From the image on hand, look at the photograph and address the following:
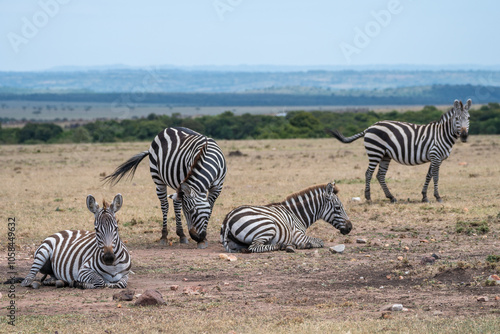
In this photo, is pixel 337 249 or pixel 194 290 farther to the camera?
pixel 337 249

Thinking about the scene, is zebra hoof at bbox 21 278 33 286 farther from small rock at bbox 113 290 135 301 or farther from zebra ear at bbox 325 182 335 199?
zebra ear at bbox 325 182 335 199

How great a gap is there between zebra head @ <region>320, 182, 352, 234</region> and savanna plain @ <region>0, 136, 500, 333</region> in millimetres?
274

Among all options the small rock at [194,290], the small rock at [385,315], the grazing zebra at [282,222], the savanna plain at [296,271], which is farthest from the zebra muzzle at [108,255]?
the small rock at [385,315]

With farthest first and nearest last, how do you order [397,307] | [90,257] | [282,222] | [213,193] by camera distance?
[213,193], [282,222], [90,257], [397,307]

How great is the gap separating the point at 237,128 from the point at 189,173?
4217 centimetres

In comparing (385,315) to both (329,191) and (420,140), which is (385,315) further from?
(420,140)

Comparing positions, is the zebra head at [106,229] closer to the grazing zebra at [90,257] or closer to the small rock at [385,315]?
the grazing zebra at [90,257]

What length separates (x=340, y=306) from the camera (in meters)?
6.70

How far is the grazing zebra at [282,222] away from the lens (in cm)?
956

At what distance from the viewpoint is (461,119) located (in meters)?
14.5

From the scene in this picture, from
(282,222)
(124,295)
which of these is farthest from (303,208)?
(124,295)

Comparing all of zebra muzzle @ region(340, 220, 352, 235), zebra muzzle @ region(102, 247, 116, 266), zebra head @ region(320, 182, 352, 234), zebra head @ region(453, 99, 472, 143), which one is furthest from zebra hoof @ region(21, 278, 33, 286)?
zebra head @ region(453, 99, 472, 143)

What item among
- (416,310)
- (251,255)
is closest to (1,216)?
(251,255)

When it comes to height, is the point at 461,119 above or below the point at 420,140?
above
